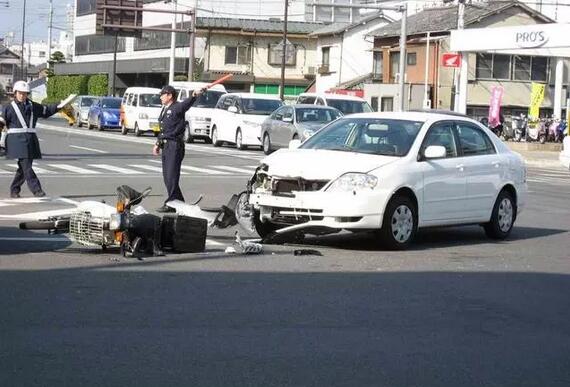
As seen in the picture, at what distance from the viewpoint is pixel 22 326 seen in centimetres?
749

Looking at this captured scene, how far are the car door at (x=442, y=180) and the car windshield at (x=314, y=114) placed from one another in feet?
58.2

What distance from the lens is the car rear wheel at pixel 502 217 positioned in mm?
13898

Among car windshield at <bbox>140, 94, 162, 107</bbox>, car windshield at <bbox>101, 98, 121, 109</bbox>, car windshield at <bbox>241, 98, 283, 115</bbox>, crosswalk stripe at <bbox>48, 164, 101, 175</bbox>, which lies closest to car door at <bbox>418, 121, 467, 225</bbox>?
crosswalk stripe at <bbox>48, 164, 101, 175</bbox>

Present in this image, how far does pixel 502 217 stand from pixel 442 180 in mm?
1547

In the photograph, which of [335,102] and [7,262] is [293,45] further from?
[7,262]

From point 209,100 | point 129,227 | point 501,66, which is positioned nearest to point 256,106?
point 209,100

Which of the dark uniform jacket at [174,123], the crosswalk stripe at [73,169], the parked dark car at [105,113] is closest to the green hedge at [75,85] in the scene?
the parked dark car at [105,113]

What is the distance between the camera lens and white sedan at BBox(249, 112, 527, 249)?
11.8 meters

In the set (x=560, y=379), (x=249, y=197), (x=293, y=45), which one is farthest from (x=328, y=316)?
(x=293, y=45)

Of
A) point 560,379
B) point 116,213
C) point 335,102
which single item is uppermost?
point 335,102

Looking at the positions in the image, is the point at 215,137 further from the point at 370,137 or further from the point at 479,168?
the point at 370,137

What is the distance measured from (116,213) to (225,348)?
4017 mm

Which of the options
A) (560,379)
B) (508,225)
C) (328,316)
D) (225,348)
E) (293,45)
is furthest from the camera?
(293,45)

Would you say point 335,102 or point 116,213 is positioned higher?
point 335,102
